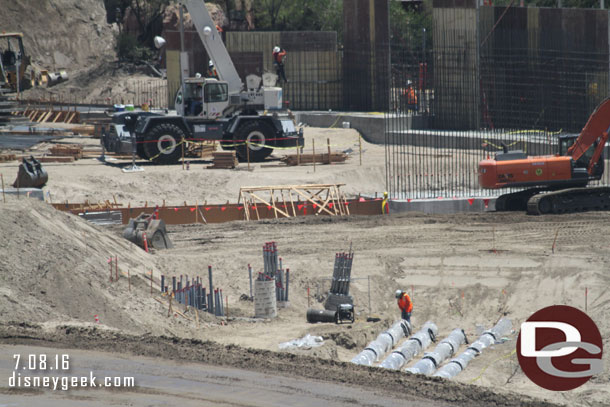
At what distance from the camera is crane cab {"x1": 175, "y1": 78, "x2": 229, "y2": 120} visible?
29.7m

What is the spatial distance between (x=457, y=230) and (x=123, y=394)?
42.6 feet

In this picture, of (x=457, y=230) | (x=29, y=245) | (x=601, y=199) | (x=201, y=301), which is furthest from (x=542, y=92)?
(x=29, y=245)

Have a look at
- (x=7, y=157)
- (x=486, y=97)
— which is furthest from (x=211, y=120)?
(x=486, y=97)

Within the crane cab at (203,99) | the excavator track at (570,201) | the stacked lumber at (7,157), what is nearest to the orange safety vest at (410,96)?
the crane cab at (203,99)

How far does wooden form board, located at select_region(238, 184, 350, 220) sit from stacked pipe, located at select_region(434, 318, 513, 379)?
26.8 ft

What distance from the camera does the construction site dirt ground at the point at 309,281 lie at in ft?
40.1

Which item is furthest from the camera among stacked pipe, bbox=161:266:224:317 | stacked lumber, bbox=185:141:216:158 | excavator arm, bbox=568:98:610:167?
stacked lumber, bbox=185:141:216:158

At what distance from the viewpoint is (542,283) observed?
1828 centimetres

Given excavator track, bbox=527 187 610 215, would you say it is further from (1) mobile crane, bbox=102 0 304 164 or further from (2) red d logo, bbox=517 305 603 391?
(1) mobile crane, bbox=102 0 304 164

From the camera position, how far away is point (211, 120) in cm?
3006

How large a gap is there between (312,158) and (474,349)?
52.5 feet

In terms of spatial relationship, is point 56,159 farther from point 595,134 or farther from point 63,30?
point 63,30

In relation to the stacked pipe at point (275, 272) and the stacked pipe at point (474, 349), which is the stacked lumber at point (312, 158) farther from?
the stacked pipe at point (474, 349)

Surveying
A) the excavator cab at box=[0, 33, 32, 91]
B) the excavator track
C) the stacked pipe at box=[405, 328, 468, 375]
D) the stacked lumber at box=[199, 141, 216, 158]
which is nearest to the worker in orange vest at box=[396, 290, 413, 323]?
the stacked pipe at box=[405, 328, 468, 375]
